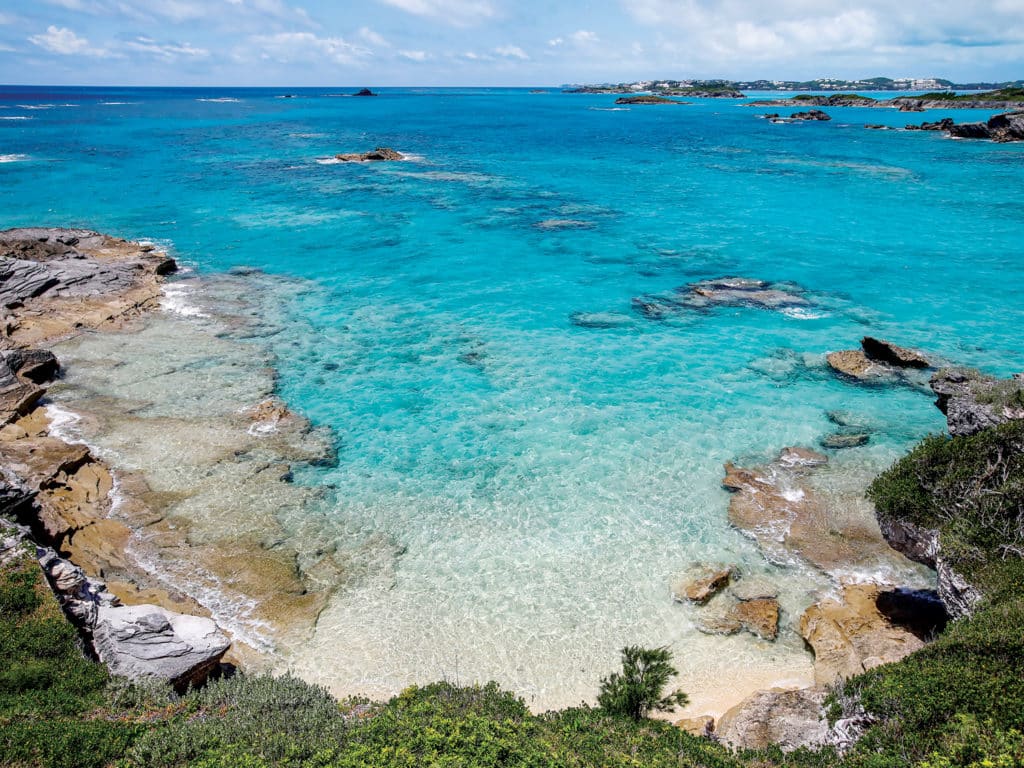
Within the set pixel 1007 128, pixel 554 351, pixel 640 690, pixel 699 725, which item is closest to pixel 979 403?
pixel 699 725

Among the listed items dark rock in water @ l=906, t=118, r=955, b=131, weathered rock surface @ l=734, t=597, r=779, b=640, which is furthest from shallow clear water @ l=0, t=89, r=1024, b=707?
dark rock in water @ l=906, t=118, r=955, b=131

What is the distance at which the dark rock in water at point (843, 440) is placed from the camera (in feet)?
85.0

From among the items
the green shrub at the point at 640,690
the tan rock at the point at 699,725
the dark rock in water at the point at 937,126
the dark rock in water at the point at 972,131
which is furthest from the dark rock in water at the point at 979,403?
the dark rock in water at the point at 937,126

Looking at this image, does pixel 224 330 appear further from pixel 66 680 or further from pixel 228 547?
pixel 66 680

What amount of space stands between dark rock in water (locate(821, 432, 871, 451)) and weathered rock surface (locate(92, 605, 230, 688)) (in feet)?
77.9

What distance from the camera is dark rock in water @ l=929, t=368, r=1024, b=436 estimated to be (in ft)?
62.9

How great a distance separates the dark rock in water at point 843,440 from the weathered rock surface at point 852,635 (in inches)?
321

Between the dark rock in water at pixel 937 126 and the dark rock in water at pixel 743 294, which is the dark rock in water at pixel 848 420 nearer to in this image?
the dark rock in water at pixel 743 294

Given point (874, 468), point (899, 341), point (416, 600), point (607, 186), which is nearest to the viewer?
point (416, 600)

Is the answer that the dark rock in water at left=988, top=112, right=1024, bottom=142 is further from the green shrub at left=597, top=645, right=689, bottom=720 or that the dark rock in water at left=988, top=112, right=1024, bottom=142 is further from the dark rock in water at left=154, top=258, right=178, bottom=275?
the green shrub at left=597, top=645, right=689, bottom=720

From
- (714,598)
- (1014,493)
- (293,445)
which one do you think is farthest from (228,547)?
(1014,493)

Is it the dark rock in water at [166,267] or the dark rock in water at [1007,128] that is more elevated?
the dark rock in water at [1007,128]

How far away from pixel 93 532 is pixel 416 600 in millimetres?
11335

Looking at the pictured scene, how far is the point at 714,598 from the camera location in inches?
741
